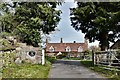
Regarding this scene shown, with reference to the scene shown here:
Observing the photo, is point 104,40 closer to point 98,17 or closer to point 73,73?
point 98,17

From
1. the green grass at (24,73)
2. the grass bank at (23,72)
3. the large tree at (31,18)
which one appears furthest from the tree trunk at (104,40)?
the green grass at (24,73)

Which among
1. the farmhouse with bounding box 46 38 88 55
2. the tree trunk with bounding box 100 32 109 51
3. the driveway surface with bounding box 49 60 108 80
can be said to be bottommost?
the driveway surface with bounding box 49 60 108 80

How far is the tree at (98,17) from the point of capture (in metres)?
27.6

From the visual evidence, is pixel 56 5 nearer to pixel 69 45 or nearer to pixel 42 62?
pixel 42 62

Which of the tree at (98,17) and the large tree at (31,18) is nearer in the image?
the tree at (98,17)

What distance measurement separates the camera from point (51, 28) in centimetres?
3391

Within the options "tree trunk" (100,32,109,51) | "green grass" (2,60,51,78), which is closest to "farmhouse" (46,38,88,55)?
"tree trunk" (100,32,109,51)

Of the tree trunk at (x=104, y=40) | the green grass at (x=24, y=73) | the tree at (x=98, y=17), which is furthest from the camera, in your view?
the tree trunk at (x=104, y=40)

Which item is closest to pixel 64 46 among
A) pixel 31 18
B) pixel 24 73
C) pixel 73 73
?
pixel 31 18

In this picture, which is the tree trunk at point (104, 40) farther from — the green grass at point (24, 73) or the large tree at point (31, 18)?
the green grass at point (24, 73)

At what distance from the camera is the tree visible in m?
27.6

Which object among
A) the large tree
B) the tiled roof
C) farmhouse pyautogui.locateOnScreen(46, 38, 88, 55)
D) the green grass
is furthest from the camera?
the tiled roof

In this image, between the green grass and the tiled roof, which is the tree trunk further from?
the tiled roof

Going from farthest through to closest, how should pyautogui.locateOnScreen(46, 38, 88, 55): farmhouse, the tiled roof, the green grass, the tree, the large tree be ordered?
the tiled roof < pyautogui.locateOnScreen(46, 38, 88, 55): farmhouse < the large tree < the tree < the green grass
